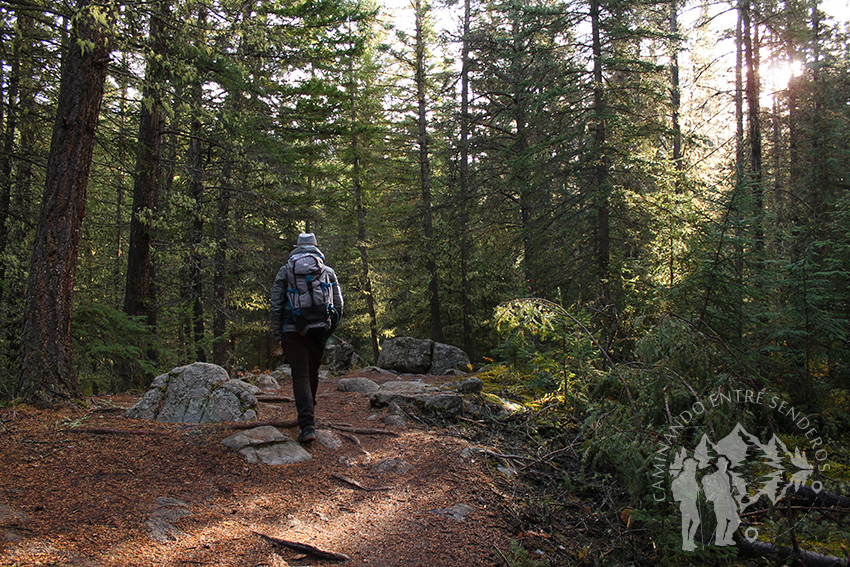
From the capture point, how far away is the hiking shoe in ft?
16.0

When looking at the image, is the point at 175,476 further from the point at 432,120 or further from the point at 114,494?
the point at 432,120

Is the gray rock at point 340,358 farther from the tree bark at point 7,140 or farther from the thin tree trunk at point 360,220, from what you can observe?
the tree bark at point 7,140

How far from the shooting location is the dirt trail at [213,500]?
9.00 feet

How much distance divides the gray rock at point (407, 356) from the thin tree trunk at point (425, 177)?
4336 millimetres

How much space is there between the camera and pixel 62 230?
518cm

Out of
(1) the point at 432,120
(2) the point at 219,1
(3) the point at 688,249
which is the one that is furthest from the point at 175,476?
(1) the point at 432,120

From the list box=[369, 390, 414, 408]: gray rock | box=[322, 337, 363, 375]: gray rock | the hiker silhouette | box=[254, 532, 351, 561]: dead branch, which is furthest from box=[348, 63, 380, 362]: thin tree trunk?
the hiker silhouette

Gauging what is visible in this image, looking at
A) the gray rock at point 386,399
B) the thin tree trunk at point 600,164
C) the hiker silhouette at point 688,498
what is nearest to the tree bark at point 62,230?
the gray rock at point 386,399

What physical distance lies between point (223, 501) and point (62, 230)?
153 inches

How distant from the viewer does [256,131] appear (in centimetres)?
1280

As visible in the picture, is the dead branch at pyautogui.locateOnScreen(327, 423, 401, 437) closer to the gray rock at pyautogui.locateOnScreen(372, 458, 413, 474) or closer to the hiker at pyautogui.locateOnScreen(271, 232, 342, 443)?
the hiker at pyautogui.locateOnScreen(271, 232, 342, 443)

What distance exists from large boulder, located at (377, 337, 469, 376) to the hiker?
25.2ft

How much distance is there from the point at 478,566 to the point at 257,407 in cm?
385

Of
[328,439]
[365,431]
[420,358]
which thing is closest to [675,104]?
[420,358]
